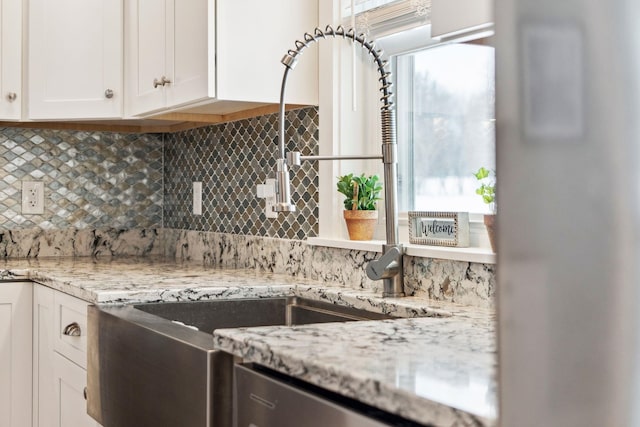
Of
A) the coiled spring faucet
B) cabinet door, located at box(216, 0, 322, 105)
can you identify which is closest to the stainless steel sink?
the coiled spring faucet

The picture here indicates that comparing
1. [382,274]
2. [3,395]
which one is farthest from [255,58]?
[3,395]

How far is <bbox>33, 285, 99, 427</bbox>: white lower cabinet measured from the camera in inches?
84.1

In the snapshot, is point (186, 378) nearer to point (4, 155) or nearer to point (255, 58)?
point (255, 58)

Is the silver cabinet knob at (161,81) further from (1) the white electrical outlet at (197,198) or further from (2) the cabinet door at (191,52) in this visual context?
(1) the white electrical outlet at (197,198)

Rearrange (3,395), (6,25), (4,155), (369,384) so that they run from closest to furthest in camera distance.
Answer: (369,384)
(3,395)
(6,25)
(4,155)

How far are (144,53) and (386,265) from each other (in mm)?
1371

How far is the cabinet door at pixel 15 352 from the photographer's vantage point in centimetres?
255

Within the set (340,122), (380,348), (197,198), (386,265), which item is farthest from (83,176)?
(380,348)

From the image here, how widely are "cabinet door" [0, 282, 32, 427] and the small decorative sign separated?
135 centimetres

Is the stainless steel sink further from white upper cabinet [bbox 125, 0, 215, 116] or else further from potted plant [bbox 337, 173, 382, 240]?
white upper cabinet [bbox 125, 0, 215, 116]

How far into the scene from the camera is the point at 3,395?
8.50 ft

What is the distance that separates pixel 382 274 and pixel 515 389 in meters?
1.63

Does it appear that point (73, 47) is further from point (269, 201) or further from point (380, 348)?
point (380, 348)

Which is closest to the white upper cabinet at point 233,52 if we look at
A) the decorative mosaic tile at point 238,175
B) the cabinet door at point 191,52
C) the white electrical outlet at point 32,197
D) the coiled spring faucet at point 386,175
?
the cabinet door at point 191,52
